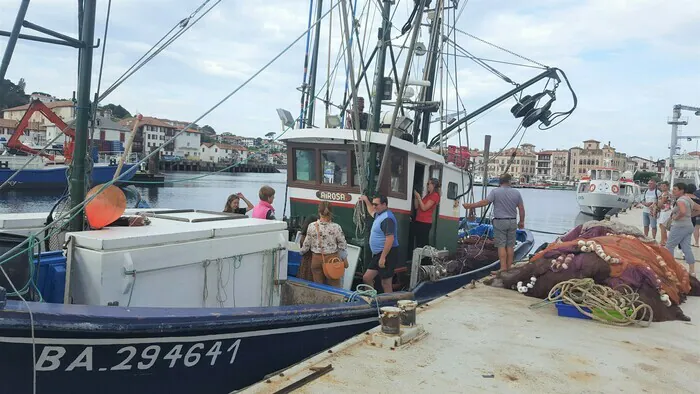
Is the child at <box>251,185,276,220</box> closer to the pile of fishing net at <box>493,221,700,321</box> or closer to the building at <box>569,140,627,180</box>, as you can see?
the pile of fishing net at <box>493,221,700,321</box>

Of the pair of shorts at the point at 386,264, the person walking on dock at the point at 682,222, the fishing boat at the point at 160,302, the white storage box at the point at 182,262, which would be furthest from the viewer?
the person walking on dock at the point at 682,222

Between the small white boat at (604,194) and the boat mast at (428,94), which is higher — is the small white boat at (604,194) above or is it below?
below

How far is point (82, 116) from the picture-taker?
13.8 ft

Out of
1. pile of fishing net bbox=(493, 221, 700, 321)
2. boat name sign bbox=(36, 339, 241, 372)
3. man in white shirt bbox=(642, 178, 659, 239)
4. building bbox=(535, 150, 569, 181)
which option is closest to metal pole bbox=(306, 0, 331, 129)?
pile of fishing net bbox=(493, 221, 700, 321)

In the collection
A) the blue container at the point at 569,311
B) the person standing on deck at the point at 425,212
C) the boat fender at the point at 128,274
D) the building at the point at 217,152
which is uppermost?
the building at the point at 217,152

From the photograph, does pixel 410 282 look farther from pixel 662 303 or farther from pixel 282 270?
pixel 662 303

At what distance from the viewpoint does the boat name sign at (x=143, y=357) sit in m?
3.21

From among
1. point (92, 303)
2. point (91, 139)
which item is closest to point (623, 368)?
point (92, 303)

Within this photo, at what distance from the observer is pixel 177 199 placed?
A: 126 ft

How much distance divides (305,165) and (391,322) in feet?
11.7

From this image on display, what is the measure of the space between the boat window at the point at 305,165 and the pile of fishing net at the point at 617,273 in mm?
3035

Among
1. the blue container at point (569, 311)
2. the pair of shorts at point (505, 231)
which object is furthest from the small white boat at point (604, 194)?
the blue container at point (569, 311)

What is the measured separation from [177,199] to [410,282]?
33.9m

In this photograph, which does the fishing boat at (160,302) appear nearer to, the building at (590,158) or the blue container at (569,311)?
the blue container at (569,311)
